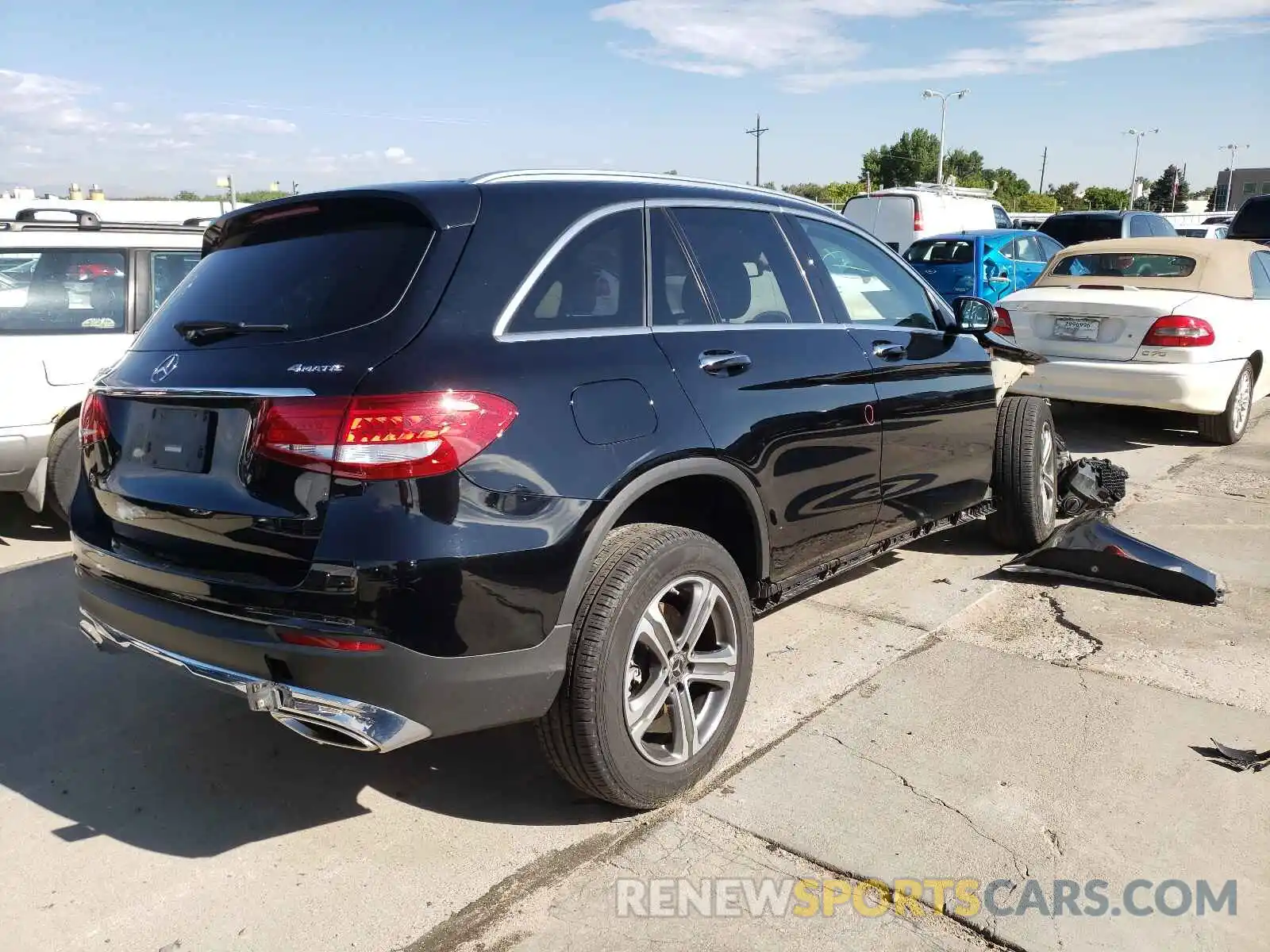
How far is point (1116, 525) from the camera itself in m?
5.95

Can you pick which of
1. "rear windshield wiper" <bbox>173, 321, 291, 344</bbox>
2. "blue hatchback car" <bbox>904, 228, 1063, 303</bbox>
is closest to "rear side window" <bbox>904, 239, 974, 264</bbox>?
"blue hatchback car" <bbox>904, 228, 1063, 303</bbox>

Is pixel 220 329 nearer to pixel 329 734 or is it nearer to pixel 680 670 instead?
pixel 329 734

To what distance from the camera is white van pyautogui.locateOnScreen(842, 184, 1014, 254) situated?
63.8 feet

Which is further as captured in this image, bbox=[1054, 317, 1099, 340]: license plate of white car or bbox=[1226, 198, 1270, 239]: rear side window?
bbox=[1226, 198, 1270, 239]: rear side window

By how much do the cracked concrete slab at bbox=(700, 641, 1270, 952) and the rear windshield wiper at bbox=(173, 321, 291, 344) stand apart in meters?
1.86

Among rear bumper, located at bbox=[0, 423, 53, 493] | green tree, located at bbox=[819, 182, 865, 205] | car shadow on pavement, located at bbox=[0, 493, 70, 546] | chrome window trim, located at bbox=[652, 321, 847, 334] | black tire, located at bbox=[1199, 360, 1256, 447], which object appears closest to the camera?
chrome window trim, located at bbox=[652, 321, 847, 334]

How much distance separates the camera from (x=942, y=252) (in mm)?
14805

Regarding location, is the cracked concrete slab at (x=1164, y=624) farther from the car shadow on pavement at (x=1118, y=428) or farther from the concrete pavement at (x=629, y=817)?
the car shadow on pavement at (x=1118, y=428)

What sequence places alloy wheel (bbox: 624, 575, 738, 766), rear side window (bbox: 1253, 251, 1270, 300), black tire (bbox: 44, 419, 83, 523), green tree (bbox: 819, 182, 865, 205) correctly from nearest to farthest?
alloy wheel (bbox: 624, 575, 738, 766), black tire (bbox: 44, 419, 83, 523), rear side window (bbox: 1253, 251, 1270, 300), green tree (bbox: 819, 182, 865, 205)

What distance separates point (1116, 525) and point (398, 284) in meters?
4.78

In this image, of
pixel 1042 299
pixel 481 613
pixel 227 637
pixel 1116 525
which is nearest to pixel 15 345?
pixel 227 637

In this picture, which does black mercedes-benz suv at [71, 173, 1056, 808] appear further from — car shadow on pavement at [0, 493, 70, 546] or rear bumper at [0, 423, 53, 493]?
car shadow on pavement at [0, 493, 70, 546]

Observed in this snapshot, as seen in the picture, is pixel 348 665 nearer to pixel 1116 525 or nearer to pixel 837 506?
pixel 837 506

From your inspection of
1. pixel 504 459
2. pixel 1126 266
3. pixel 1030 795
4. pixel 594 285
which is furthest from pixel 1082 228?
pixel 504 459
